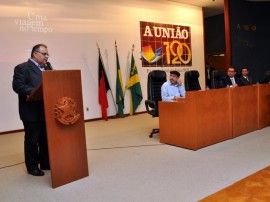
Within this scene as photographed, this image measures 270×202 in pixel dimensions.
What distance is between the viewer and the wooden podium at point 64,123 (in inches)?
92.1

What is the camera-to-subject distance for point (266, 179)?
2.42m

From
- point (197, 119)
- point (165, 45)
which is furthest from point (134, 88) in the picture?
point (197, 119)

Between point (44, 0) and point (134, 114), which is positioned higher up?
point (44, 0)

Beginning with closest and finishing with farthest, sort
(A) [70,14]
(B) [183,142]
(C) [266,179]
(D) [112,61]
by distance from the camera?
(C) [266,179], (B) [183,142], (A) [70,14], (D) [112,61]

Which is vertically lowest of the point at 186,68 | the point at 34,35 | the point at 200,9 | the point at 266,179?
the point at 266,179

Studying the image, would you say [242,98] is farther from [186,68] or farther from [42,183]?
[186,68]

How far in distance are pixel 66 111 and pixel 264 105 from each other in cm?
380

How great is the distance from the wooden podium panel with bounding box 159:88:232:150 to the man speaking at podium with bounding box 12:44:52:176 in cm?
176

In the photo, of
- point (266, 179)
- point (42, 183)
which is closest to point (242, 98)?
point (266, 179)

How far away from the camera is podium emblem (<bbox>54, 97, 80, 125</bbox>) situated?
93.1 inches

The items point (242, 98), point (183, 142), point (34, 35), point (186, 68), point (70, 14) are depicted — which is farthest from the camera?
point (186, 68)

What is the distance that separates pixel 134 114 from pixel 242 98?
3307mm

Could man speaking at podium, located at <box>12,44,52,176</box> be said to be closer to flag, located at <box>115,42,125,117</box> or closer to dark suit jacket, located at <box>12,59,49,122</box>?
dark suit jacket, located at <box>12,59,49,122</box>

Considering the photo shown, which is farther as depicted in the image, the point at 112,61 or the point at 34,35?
the point at 112,61
